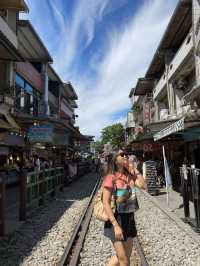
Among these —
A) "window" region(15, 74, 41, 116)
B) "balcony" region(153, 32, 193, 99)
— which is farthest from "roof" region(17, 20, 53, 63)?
"balcony" region(153, 32, 193, 99)

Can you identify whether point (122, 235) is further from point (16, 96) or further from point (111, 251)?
point (16, 96)

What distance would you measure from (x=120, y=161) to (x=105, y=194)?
0.46 metres

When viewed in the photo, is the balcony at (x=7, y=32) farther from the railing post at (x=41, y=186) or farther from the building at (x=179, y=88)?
the building at (x=179, y=88)

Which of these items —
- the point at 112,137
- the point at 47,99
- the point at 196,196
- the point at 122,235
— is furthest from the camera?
the point at 112,137

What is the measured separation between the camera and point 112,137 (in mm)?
92938

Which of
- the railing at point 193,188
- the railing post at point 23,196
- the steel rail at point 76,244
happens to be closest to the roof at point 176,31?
the railing at point 193,188

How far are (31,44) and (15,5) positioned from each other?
20.9 ft

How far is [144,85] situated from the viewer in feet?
123

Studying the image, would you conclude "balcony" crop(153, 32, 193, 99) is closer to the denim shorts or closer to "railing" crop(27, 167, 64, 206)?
"railing" crop(27, 167, 64, 206)

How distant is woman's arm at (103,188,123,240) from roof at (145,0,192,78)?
17.2 meters

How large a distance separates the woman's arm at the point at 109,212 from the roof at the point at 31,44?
790 inches

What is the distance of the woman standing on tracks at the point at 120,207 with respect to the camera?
3910mm

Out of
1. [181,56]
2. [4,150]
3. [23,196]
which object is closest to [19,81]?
[4,150]

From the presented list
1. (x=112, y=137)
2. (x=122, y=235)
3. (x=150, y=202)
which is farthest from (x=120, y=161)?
(x=112, y=137)
